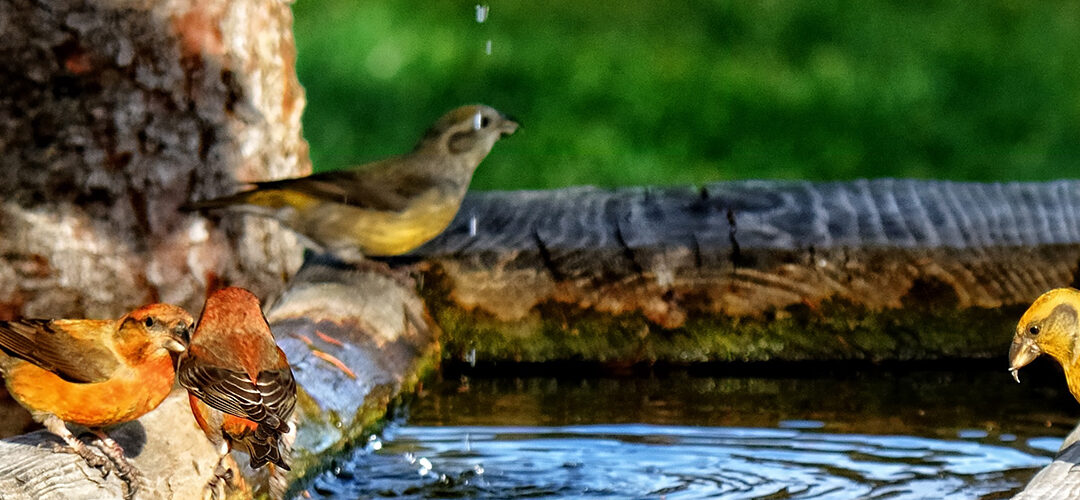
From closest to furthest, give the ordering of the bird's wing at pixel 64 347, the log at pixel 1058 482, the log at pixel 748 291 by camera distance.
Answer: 1. the log at pixel 1058 482
2. the bird's wing at pixel 64 347
3. the log at pixel 748 291

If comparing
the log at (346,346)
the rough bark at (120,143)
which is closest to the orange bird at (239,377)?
the log at (346,346)

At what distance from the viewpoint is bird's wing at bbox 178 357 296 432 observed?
2.89 meters

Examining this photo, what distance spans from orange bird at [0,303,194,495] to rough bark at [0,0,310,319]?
1631mm

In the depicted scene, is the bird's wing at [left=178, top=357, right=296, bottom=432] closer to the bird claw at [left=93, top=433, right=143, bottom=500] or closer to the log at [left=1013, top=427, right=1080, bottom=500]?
the bird claw at [left=93, top=433, right=143, bottom=500]

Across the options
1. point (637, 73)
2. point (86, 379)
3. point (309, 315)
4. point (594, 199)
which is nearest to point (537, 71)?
point (637, 73)

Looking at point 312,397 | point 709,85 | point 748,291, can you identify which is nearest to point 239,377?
point 312,397

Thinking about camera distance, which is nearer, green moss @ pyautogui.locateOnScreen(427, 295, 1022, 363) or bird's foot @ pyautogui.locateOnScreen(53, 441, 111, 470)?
bird's foot @ pyautogui.locateOnScreen(53, 441, 111, 470)

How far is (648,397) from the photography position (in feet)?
15.5

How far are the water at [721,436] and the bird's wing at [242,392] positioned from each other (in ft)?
2.32

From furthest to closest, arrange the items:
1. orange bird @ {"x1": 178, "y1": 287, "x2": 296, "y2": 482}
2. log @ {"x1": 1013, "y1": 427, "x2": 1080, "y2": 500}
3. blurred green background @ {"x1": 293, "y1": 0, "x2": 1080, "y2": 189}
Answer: blurred green background @ {"x1": 293, "y1": 0, "x2": 1080, "y2": 189} → orange bird @ {"x1": 178, "y1": 287, "x2": 296, "y2": 482} → log @ {"x1": 1013, "y1": 427, "x2": 1080, "y2": 500}

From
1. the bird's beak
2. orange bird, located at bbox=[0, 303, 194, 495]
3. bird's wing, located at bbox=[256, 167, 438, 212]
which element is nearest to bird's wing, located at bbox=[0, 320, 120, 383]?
orange bird, located at bbox=[0, 303, 194, 495]

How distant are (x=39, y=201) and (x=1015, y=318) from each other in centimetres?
302

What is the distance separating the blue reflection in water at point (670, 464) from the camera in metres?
3.79

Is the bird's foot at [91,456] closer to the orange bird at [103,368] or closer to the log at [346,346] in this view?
the orange bird at [103,368]
